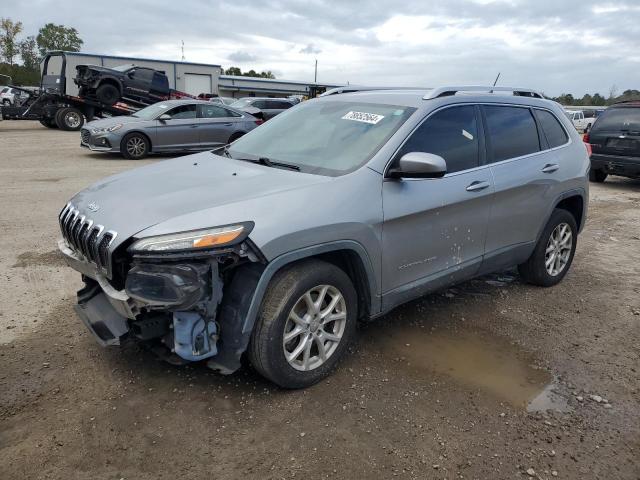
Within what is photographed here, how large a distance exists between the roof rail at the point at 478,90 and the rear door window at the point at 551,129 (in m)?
0.21

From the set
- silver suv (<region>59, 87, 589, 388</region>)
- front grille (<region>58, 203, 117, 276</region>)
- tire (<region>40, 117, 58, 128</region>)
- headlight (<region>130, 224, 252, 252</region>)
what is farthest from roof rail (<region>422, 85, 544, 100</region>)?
tire (<region>40, 117, 58, 128</region>)

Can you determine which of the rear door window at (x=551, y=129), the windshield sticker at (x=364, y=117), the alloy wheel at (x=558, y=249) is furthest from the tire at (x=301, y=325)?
the rear door window at (x=551, y=129)

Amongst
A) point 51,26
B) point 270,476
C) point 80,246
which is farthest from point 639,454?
point 51,26

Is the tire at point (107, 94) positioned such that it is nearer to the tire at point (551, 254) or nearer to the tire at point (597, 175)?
the tire at point (597, 175)

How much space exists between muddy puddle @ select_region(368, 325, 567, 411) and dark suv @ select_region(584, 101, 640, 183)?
8887 millimetres

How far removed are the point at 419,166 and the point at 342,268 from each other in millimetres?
795

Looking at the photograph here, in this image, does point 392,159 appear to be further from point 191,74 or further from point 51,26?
point 51,26

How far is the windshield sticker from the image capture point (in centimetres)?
367

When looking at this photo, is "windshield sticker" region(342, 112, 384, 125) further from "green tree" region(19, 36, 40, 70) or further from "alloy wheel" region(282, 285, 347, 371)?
"green tree" region(19, 36, 40, 70)

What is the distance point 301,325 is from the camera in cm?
304

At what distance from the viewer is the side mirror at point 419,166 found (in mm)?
3189

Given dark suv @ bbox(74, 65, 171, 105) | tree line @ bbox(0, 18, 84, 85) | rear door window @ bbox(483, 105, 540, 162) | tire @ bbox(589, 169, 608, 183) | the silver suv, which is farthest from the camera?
tree line @ bbox(0, 18, 84, 85)

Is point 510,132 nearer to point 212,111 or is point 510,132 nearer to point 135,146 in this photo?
point 135,146

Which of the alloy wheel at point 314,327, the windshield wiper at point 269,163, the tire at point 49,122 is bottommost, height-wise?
the alloy wheel at point 314,327
